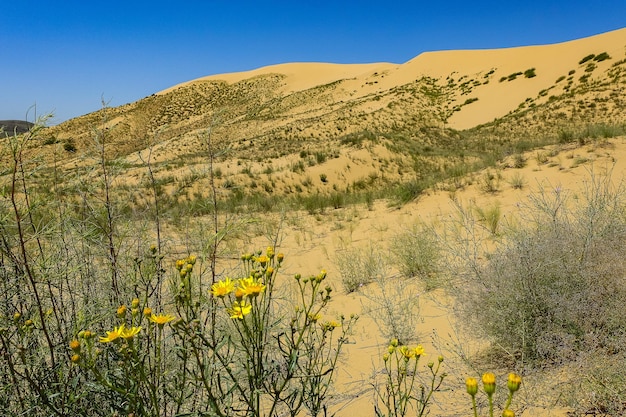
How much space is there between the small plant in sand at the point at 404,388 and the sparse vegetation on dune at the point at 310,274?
2 cm

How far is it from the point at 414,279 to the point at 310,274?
159 cm

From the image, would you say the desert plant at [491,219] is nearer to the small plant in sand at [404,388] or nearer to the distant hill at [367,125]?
the distant hill at [367,125]

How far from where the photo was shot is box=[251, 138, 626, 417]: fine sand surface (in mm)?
2740

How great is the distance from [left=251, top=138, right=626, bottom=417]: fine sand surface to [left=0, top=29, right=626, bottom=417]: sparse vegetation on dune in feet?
0.12

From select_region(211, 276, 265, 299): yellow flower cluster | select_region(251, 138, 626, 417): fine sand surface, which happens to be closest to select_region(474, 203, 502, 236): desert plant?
select_region(251, 138, 626, 417): fine sand surface

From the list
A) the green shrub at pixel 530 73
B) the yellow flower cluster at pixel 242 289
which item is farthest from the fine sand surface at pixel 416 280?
the green shrub at pixel 530 73

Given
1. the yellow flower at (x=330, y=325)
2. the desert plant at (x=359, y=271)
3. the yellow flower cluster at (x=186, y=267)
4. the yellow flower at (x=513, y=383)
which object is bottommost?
the desert plant at (x=359, y=271)

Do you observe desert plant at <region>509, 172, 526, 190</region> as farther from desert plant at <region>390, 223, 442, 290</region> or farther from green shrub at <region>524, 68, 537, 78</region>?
green shrub at <region>524, 68, 537, 78</region>

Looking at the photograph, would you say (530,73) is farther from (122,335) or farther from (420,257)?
(122,335)

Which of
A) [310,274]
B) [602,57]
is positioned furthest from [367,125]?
[310,274]

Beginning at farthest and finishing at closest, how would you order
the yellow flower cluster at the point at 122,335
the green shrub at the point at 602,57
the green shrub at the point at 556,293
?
the green shrub at the point at 602,57 < the green shrub at the point at 556,293 < the yellow flower cluster at the point at 122,335

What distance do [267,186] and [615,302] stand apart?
39.3ft

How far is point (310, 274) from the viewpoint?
6.01 metres

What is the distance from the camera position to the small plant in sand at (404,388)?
1.67 meters
